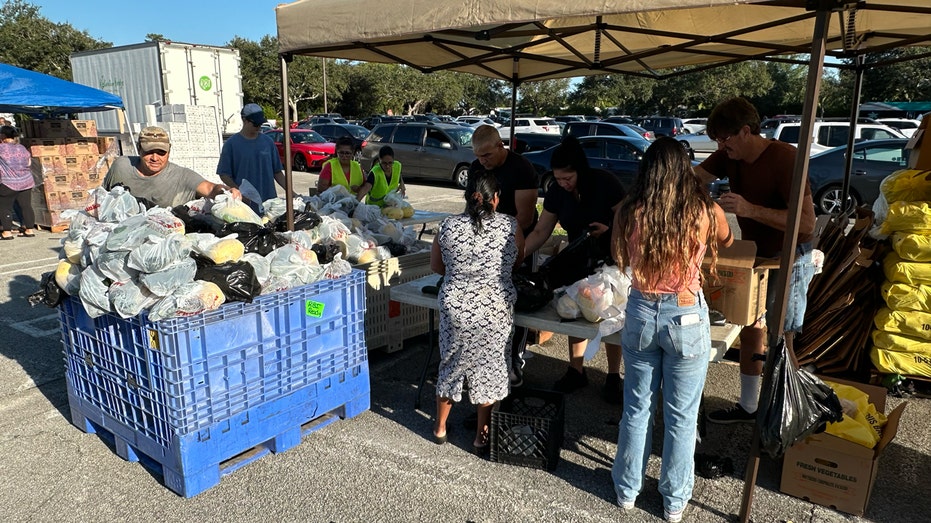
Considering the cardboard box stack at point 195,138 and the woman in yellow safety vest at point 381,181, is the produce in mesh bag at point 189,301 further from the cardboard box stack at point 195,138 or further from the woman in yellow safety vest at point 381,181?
the cardboard box stack at point 195,138

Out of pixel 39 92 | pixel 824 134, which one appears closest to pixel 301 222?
pixel 39 92

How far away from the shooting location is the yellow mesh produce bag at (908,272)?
3897 millimetres

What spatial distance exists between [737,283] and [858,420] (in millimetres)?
910

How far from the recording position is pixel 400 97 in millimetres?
51500

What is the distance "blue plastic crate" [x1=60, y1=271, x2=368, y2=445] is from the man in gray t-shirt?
3.26 ft

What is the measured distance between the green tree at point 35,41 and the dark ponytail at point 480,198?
46158mm

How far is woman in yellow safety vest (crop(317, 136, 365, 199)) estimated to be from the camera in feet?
21.7

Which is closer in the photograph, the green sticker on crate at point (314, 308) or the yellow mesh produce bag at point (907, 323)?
the green sticker on crate at point (314, 308)

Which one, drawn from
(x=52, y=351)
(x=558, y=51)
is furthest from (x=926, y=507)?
(x=52, y=351)

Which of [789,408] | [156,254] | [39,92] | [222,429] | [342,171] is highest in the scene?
[39,92]

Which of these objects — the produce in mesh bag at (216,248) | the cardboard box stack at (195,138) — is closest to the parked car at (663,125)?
the cardboard box stack at (195,138)

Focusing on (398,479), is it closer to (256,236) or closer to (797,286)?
(256,236)

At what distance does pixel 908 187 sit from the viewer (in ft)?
13.3

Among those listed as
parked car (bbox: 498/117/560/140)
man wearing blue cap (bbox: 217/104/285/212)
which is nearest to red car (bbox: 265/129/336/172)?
parked car (bbox: 498/117/560/140)
